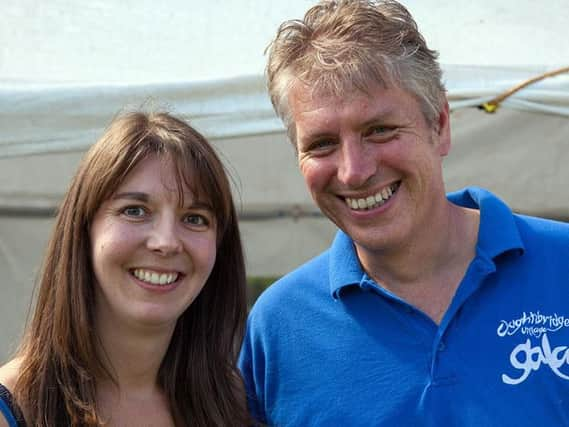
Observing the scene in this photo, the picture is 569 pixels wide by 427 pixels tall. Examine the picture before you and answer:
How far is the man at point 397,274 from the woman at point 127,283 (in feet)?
0.79

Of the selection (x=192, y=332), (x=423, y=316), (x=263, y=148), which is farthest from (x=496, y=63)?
(x=192, y=332)

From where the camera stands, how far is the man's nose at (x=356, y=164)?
2146 millimetres

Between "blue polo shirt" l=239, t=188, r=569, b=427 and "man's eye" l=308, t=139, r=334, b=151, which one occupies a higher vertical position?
"man's eye" l=308, t=139, r=334, b=151

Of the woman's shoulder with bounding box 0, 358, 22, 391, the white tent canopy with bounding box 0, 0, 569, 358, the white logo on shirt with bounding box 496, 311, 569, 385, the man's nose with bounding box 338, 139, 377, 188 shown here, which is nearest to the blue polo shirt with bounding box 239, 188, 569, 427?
the white logo on shirt with bounding box 496, 311, 569, 385

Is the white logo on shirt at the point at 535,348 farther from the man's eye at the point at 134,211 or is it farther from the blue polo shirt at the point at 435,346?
the man's eye at the point at 134,211

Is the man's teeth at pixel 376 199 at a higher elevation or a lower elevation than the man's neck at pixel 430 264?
higher

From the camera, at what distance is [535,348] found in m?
2.14

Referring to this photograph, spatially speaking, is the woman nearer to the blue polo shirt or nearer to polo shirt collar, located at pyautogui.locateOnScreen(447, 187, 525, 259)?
the blue polo shirt

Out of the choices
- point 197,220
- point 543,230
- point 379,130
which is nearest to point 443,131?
point 379,130

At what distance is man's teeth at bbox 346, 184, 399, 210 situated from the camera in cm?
220

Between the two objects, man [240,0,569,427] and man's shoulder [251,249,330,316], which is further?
man's shoulder [251,249,330,316]

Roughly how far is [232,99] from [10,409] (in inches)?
50.7

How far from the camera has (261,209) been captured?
3.44 meters

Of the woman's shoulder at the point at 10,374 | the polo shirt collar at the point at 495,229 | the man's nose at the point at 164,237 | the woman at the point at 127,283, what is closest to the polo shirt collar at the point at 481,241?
the polo shirt collar at the point at 495,229
